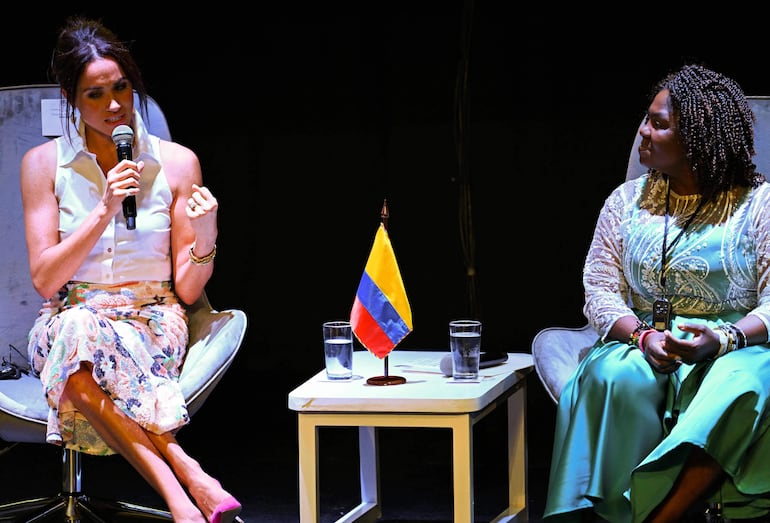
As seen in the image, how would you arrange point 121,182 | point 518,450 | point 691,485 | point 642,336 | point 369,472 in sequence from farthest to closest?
point 369,472
point 518,450
point 121,182
point 642,336
point 691,485

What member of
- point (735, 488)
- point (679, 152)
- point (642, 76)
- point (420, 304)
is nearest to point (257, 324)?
point (420, 304)

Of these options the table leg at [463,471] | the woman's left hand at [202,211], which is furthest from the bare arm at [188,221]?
the table leg at [463,471]

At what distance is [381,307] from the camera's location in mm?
2406

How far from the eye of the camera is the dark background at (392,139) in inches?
136

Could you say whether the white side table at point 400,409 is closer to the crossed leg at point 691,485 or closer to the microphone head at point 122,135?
the crossed leg at point 691,485

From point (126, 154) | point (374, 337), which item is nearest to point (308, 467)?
point (374, 337)

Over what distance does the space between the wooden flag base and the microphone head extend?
2.52ft

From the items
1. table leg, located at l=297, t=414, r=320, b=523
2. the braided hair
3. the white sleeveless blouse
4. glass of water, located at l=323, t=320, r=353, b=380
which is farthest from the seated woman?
the braided hair

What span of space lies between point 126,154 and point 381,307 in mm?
665

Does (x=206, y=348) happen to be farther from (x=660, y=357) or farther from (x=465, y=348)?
(x=660, y=357)

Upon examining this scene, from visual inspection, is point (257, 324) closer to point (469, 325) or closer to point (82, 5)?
point (82, 5)

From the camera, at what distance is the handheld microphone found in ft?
8.10

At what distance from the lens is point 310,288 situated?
12.3 feet

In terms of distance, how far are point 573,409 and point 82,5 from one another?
2.30m
